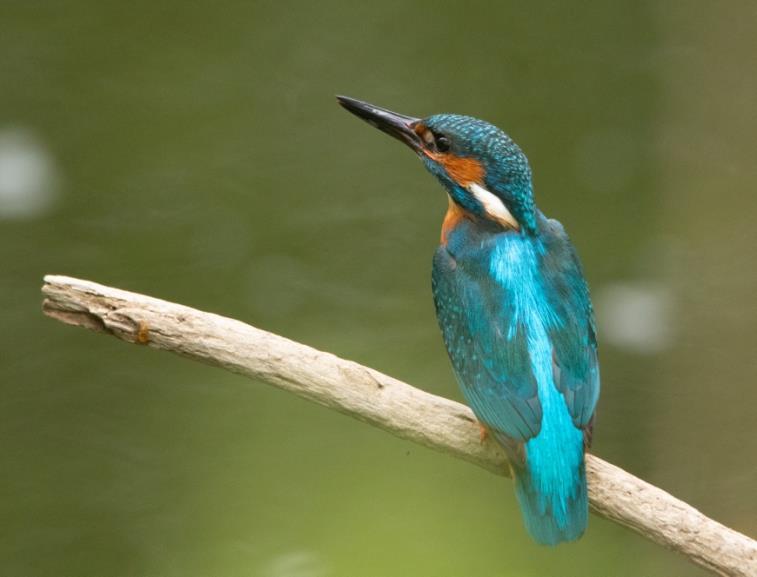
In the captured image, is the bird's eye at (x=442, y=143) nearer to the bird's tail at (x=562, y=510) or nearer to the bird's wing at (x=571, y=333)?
the bird's wing at (x=571, y=333)

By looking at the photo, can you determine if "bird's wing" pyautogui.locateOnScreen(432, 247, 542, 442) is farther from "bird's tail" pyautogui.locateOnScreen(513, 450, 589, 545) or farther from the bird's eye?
the bird's eye

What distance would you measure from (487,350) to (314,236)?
80.6 inches

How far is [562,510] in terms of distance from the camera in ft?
7.47

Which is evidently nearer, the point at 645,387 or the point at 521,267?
the point at 521,267

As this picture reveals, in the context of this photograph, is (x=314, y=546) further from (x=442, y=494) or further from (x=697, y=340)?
(x=697, y=340)

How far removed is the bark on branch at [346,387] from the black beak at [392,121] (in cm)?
71

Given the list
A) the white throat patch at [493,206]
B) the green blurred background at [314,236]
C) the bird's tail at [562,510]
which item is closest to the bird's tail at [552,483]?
the bird's tail at [562,510]

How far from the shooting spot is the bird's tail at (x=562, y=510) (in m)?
2.28

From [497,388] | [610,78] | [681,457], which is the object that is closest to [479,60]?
[610,78]

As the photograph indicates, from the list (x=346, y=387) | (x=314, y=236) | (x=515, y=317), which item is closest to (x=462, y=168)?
(x=515, y=317)

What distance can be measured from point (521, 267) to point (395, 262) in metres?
1.88

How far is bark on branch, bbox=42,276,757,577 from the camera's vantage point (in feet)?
7.33

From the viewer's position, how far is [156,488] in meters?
4.13

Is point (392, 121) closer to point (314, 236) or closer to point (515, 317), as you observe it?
point (515, 317)
